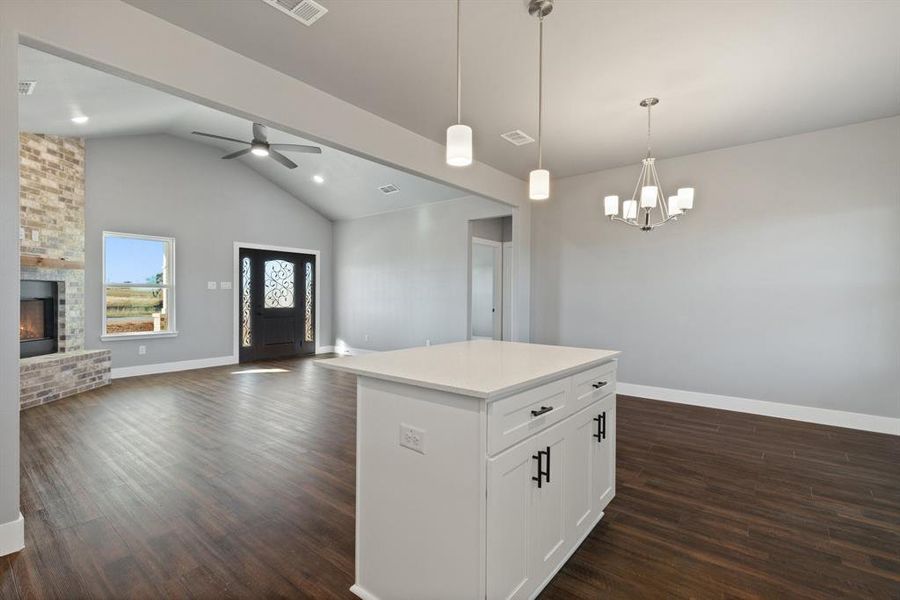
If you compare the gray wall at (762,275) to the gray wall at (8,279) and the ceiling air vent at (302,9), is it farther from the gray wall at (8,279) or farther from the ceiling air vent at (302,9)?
the gray wall at (8,279)

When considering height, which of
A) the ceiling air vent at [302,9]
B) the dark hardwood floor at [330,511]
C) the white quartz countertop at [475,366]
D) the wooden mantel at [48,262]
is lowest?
the dark hardwood floor at [330,511]

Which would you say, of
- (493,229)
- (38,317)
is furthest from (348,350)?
(38,317)

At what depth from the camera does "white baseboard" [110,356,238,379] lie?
19.6ft

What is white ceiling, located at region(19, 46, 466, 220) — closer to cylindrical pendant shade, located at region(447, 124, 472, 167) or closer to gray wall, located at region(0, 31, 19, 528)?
gray wall, located at region(0, 31, 19, 528)

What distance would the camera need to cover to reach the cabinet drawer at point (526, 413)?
54.1 inches

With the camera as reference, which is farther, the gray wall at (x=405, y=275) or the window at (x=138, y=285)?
the gray wall at (x=405, y=275)

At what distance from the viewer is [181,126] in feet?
19.6

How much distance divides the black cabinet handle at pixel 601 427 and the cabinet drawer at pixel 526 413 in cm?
40

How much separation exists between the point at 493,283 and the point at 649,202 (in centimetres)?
440

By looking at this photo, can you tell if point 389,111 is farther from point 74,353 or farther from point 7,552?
point 74,353

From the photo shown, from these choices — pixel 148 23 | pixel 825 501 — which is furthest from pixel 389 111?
pixel 825 501

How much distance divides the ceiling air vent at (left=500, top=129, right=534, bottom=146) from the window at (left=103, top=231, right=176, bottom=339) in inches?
217

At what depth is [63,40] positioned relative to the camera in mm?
2039

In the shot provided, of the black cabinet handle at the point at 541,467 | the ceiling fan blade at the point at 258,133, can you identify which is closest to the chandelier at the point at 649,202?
the black cabinet handle at the point at 541,467
